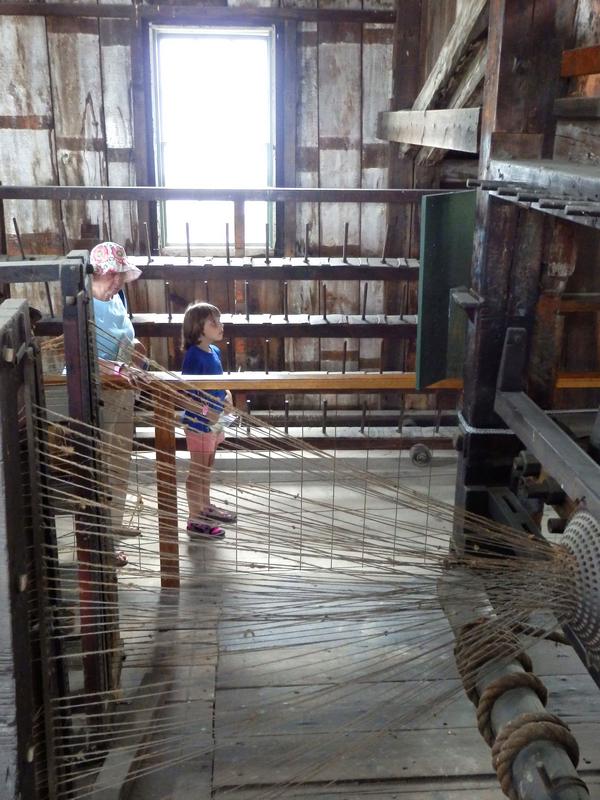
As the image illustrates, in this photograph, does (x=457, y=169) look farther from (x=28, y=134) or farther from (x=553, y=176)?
(x=553, y=176)

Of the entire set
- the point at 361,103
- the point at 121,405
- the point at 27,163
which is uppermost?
the point at 361,103

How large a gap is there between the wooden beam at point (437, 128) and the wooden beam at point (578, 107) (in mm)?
388

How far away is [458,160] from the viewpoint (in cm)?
497

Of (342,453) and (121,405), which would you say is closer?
(121,405)

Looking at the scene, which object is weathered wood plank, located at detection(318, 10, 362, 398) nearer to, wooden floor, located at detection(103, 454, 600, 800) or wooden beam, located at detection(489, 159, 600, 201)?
wooden beam, located at detection(489, 159, 600, 201)

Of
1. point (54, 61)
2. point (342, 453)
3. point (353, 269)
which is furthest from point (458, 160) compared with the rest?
point (54, 61)

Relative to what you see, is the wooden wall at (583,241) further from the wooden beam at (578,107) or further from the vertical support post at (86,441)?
the vertical support post at (86,441)

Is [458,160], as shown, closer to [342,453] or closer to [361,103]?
[361,103]

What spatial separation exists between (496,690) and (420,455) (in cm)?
206

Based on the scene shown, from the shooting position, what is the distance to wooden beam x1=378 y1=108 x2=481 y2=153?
9.80ft

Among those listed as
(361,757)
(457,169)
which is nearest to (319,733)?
(361,757)

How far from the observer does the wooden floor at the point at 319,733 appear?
2207 mm

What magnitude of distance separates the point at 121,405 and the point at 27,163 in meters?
2.87

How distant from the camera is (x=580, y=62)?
7.93 ft
